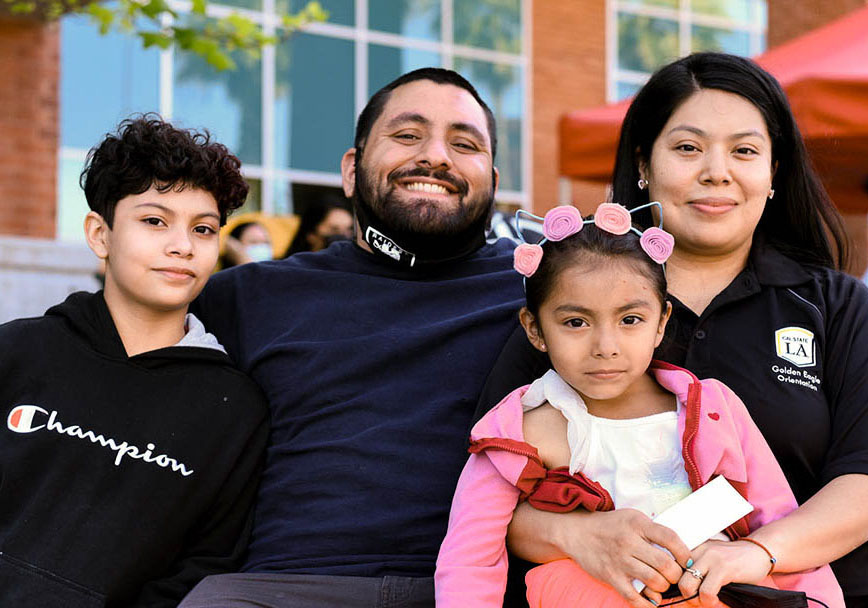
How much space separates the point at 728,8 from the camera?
13250 millimetres

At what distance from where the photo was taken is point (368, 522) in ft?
9.42

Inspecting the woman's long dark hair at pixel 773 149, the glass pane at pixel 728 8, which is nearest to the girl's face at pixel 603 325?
the woman's long dark hair at pixel 773 149

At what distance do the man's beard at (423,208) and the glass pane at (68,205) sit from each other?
6187 mm

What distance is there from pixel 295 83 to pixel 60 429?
311 inches

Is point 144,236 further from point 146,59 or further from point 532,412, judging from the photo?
point 146,59

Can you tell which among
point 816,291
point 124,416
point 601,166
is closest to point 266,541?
point 124,416

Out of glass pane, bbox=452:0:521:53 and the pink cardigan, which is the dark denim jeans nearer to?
the pink cardigan

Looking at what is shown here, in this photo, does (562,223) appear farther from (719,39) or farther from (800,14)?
(719,39)

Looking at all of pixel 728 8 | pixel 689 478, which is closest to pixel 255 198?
pixel 728 8

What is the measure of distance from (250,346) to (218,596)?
763 mm

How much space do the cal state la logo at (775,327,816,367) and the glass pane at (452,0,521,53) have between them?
920 centimetres

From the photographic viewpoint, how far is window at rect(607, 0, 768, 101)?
41.4ft

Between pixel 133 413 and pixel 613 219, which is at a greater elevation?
pixel 613 219

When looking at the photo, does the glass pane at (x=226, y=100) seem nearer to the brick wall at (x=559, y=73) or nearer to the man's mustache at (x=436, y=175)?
the brick wall at (x=559, y=73)
